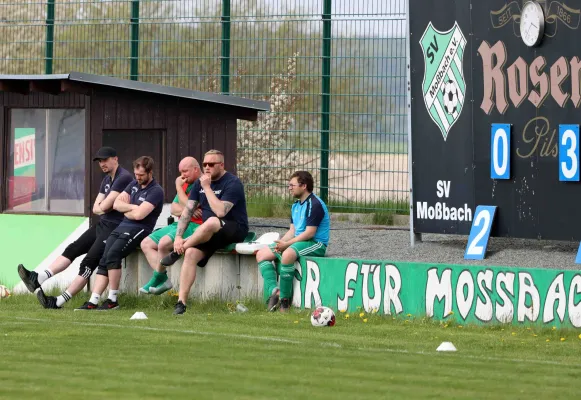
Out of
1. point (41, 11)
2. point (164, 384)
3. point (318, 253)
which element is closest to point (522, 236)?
point (318, 253)

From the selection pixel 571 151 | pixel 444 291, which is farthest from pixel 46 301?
pixel 571 151

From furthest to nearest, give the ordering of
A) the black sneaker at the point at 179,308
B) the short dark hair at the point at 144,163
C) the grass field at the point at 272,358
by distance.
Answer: the short dark hair at the point at 144,163
the black sneaker at the point at 179,308
the grass field at the point at 272,358

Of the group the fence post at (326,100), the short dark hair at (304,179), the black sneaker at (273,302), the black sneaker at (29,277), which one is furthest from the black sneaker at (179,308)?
the fence post at (326,100)

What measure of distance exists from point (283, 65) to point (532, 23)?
6.37 metres

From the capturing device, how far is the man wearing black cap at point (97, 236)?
15.8 metres

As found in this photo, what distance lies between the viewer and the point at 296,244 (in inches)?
583

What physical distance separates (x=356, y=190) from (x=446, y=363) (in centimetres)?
928

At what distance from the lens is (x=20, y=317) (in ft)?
46.0

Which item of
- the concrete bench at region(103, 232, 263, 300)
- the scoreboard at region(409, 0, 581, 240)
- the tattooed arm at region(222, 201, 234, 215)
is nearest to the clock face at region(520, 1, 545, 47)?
the scoreboard at region(409, 0, 581, 240)

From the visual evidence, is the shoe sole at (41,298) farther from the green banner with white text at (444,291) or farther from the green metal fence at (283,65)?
the green metal fence at (283,65)

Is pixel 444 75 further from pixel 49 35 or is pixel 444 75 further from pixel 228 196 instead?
pixel 49 35

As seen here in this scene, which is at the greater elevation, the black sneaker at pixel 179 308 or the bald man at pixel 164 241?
the bald man at pixel 164 241

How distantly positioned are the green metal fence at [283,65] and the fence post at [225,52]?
2 cm

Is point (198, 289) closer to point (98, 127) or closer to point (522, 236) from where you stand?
point (98, 127)
